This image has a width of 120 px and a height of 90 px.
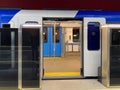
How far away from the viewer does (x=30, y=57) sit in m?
9.27

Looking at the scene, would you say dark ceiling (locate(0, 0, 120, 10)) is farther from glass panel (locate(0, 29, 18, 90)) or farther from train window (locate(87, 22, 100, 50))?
glass panel (locate(0, 29, 18, 90))

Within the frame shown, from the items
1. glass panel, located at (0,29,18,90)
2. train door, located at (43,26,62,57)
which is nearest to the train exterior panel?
glass panel, located at (0,29,18,90)

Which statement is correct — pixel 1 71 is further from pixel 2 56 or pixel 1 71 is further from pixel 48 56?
pixel 48 56

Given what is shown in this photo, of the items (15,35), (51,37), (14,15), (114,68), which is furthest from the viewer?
(51,37)

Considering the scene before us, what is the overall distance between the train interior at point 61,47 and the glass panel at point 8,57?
2.94m

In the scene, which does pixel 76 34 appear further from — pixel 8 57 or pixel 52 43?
pixel 8 57

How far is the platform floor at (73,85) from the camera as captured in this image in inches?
392

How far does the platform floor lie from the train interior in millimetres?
687

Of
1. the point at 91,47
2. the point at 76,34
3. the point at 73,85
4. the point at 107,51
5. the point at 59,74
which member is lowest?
the point at 73,85

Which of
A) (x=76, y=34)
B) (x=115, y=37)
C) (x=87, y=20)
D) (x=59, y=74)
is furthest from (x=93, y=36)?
(x=76, y=34)

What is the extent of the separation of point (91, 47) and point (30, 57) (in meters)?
Answer: 3.02

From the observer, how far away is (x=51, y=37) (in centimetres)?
1616

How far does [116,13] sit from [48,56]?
5378 mm

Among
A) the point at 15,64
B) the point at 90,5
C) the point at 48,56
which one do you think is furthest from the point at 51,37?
the point at 15,64
